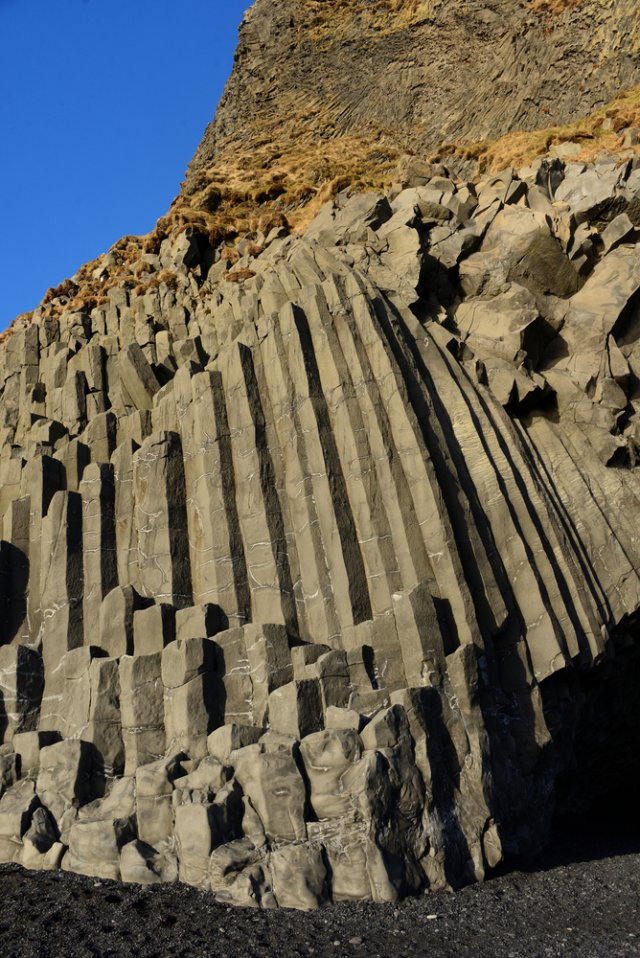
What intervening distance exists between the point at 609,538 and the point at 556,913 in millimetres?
7073

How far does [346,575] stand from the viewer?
13.7m

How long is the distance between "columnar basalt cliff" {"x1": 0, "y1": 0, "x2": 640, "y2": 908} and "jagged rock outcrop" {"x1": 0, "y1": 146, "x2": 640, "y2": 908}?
5 centimetres

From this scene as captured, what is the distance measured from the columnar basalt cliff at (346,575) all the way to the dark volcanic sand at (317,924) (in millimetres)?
436

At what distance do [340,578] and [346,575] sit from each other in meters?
0.13

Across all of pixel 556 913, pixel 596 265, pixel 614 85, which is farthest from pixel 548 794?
pixel 614 85

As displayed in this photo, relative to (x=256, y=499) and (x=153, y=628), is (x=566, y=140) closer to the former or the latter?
(x=256, y=499)

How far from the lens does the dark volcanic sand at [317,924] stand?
28.9ft

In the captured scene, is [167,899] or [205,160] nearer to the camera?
[167,899]

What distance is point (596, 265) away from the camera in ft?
67.5

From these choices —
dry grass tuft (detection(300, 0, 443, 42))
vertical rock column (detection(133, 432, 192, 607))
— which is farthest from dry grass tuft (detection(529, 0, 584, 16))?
vertical rock column (detection(133, 432, 192, 607))

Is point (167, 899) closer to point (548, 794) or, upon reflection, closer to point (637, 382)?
point (548, 794)

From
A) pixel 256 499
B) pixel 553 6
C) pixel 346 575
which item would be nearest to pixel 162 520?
pixel 256 499

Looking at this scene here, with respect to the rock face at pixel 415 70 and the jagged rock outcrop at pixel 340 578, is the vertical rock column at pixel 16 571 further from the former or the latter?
the rock face at pixel 415 70

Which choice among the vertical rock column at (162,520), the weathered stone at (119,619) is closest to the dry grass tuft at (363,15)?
the vertical rock column at (162,520)
